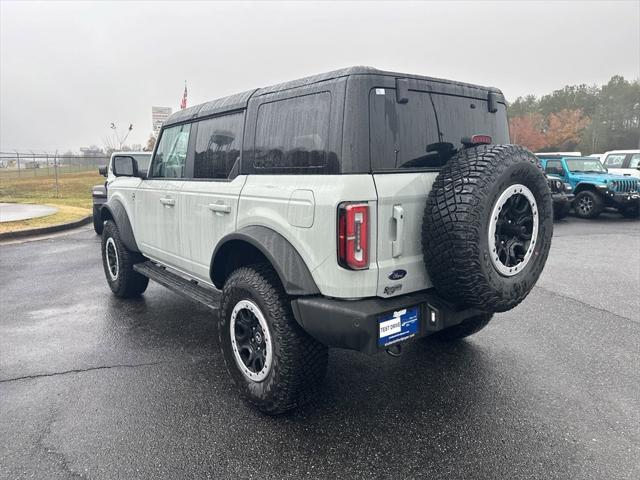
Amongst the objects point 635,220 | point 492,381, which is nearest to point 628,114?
point 635,220

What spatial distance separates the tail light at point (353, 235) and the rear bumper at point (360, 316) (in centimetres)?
24

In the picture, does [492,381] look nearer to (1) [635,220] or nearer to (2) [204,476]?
(2) [204,476]

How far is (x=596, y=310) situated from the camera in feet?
16.3

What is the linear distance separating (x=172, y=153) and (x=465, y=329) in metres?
3.16

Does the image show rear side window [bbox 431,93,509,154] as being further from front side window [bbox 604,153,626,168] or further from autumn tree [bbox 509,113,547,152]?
autumn tree [bbox 509,113,547,152]

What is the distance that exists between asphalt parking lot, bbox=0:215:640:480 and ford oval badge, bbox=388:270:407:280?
38.6 inches

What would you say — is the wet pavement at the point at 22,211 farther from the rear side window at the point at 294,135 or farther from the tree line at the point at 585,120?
the tree line at the point at 585,120

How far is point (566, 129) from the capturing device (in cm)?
4869

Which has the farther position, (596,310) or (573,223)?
(573,223)

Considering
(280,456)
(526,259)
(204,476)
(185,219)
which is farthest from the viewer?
(185,219)

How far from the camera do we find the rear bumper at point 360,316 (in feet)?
7.89

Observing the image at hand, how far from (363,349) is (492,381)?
1.48 metres

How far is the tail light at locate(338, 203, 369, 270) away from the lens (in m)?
2.37

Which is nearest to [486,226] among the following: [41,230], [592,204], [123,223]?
[123,223]
